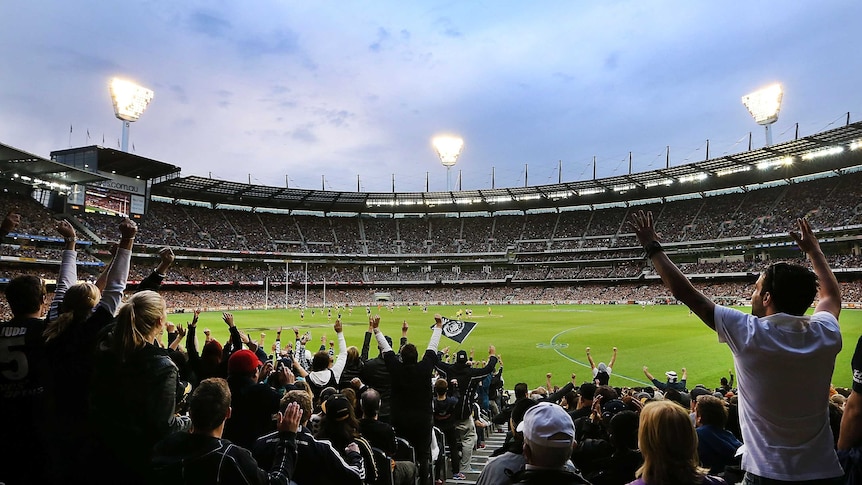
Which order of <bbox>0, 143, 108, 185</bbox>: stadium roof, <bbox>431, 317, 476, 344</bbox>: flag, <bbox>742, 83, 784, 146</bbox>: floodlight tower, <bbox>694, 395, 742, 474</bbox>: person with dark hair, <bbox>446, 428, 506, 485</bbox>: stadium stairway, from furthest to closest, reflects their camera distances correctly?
<bbox>742, 83, 784, 146</bbox>: floodlight tower
<bbox>0, 143, 108, 185</bbox>: stadium roof
<bbox>431, 317, 476, 344</bbox>: flag
<bbox>446, 428, 506, 485</bbox>: stadium stairway
<bbox>694, 395, 742, 474</bbox>: person with dark hair

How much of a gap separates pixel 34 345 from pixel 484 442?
8.89 meters

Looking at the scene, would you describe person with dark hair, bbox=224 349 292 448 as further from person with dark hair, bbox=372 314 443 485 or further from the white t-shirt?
the white t-shirt

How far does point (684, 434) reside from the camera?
2.58 metres

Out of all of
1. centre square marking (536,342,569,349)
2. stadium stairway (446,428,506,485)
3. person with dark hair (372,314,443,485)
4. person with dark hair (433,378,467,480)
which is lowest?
centre square marking (536,342,569,349)

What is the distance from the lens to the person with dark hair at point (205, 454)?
2930 millimetres

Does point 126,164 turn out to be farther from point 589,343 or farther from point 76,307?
point 76,307

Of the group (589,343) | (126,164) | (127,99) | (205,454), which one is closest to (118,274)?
(205,454)

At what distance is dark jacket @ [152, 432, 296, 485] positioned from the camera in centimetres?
293

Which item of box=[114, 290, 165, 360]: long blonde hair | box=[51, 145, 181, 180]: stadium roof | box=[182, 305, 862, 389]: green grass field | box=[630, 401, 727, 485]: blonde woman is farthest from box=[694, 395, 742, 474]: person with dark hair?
box=[51, 145, 181, 180]: stadium roof

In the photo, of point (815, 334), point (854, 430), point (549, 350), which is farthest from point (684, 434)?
point (549, 350)

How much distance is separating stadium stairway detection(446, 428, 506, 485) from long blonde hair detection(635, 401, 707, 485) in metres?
4.41

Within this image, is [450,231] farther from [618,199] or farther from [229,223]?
[229,223]

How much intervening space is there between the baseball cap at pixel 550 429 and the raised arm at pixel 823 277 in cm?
192

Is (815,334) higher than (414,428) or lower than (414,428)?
higher
